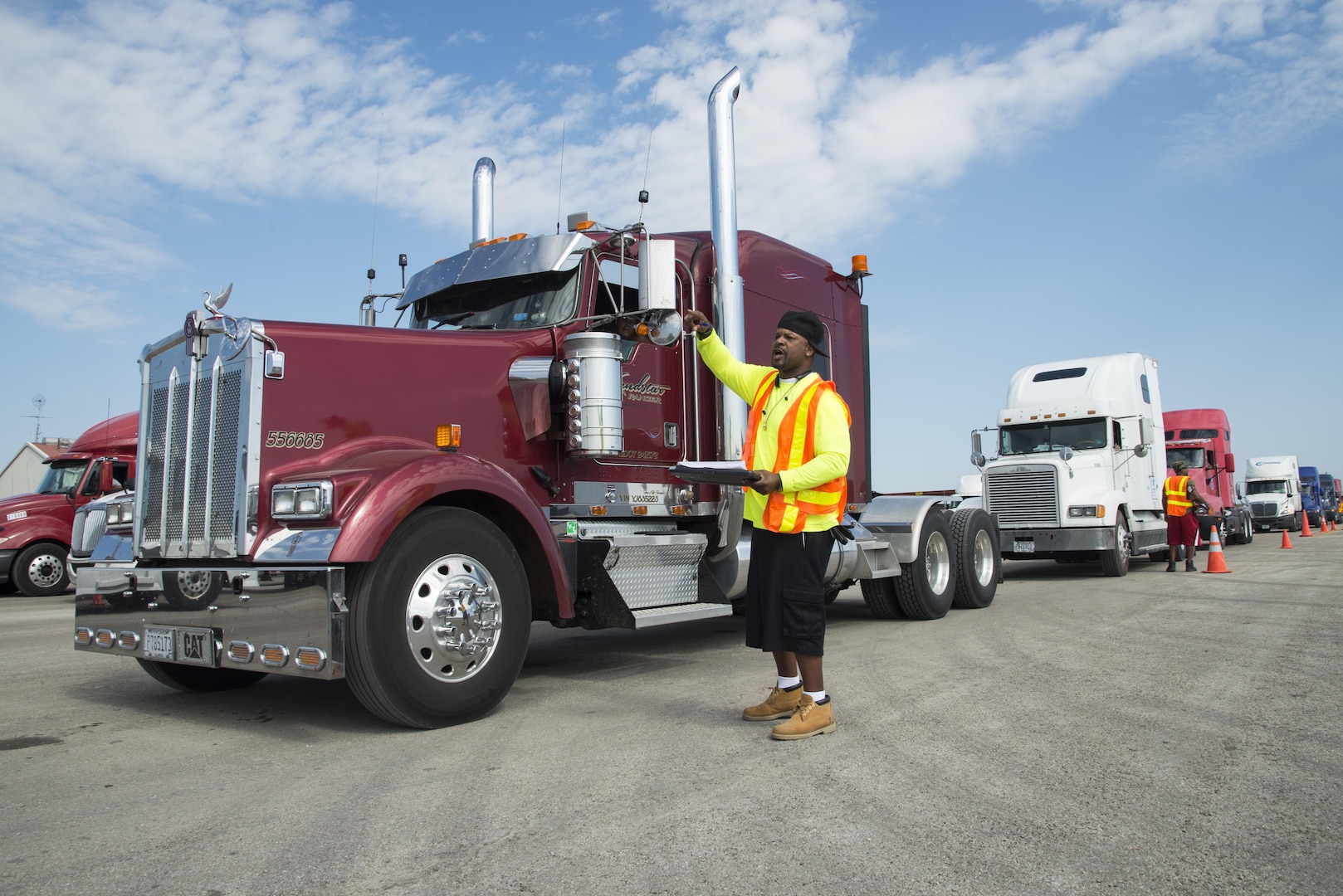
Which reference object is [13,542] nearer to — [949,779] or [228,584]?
[228,584]

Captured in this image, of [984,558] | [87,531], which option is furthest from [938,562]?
[87,531]

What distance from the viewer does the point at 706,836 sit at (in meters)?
3.16

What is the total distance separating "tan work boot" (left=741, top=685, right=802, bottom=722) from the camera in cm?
473

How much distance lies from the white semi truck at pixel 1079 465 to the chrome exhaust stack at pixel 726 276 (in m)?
10.4

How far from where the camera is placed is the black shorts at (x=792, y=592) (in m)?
4.46

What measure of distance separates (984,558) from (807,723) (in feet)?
22.7

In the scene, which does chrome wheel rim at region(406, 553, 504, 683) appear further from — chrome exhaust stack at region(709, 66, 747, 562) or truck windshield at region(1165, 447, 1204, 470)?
truck windshield at region(1165, 447, 1204, 470)

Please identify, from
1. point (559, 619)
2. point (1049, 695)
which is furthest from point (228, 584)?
point (1049, 695)

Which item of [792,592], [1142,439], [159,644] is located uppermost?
[1142,439]

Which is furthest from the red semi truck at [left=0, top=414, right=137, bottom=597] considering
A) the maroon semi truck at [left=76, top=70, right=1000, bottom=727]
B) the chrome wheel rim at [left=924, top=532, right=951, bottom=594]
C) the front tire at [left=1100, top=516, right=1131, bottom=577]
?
the front tire at [left=1100, top=516, right=1131, bottom=577]

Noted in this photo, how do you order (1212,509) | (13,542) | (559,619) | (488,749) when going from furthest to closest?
(1212,509), (13,542), (559,619), (488,749)

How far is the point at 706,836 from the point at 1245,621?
7.40 metres

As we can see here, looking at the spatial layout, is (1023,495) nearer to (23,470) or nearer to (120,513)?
(120,513)

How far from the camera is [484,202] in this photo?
8.41 metres
